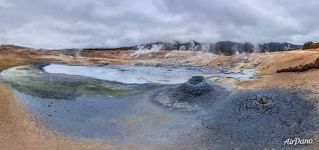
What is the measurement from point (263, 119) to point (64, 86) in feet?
50.9

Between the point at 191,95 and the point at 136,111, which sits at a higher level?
the point at 191,95

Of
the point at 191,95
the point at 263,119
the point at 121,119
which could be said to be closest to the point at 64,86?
the point at 121,119

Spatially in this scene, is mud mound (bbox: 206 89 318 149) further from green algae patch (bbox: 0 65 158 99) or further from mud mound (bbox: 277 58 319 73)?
green algae patch (bbox: 0 65 158 99)

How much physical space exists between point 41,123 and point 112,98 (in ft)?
21.8

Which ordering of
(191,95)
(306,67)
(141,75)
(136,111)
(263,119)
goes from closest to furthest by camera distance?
(263,119), (136,111), (191,95), (306,67), (141,75)

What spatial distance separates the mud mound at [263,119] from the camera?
2158 centimetres

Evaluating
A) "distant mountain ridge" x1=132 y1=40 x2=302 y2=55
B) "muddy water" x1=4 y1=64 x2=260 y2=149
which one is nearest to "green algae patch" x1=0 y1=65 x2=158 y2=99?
"muddy water" x1=4 y1=64 x2=260 y2=149

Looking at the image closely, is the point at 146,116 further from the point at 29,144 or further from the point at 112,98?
the point at 29,144

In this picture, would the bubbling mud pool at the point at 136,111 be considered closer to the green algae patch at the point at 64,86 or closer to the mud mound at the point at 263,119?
the green algae patch at the point at 64,86

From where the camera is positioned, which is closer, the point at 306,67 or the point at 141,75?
the point at 306,67

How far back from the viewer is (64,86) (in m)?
33.0

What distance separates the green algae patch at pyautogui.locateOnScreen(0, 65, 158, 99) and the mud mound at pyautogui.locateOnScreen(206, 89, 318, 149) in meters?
8.07

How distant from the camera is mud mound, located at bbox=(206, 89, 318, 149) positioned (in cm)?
2158

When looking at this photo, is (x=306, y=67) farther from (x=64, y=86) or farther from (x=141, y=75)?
(x=141, y=75)
